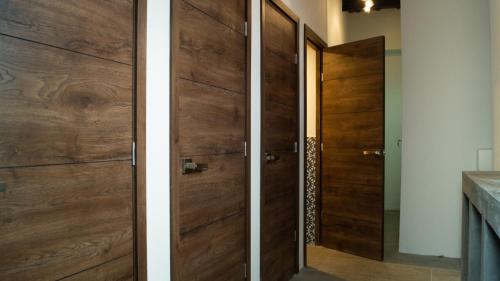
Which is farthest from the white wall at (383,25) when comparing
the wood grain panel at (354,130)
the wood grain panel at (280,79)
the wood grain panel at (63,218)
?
the wood grain panel at (63,218)

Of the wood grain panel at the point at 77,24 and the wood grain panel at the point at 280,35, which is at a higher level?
the wood grain panel at the point at 280,35

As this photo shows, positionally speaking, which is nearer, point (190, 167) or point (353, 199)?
point (190, 167)

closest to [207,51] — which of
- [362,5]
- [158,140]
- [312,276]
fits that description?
[158,140]

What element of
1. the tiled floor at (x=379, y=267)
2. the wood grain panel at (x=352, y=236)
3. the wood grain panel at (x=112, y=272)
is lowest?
the tiled floor at (x=379, y=267)

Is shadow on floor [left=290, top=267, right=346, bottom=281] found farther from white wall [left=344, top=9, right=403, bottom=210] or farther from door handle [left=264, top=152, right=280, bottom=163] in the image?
white wall [left=344, top=9, right=403, bottom=210]

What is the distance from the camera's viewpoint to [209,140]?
1.98 m

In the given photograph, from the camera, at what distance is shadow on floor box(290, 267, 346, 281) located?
313 centimetres

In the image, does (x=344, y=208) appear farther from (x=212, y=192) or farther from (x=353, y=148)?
(x=212, y=192)

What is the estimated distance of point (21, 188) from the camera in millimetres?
1069

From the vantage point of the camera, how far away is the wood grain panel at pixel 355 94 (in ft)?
11.9

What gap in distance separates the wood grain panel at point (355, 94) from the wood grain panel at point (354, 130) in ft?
0.19

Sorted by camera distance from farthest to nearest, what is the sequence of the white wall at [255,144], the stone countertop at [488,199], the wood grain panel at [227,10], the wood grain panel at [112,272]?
1. the white wall at [255,144]
2. the wood grain panel at [227,10]
3. the wood grain panel at [112,272]
4. the stone countertop at [488,199]

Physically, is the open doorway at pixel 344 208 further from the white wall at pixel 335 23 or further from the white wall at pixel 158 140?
the white wall at pixel 158 140

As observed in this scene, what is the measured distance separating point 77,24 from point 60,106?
282 millimetres
